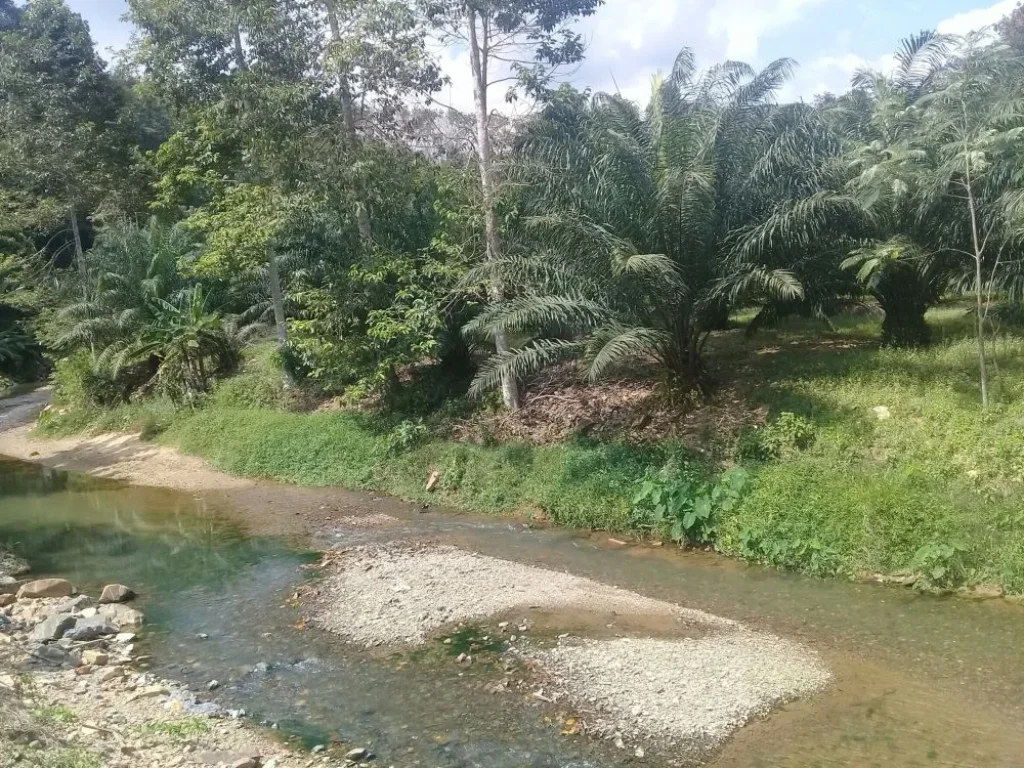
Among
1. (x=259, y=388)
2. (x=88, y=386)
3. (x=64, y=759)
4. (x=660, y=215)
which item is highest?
(x=660, y=215)

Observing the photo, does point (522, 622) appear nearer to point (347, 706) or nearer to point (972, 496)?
point (347, 706)

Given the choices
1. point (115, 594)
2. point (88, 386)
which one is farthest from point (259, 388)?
point (115, 594)

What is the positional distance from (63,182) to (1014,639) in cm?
3018

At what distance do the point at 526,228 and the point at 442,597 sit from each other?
20.6ft

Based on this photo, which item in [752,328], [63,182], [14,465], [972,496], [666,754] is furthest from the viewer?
[63,182]

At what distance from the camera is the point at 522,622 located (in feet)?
29.0

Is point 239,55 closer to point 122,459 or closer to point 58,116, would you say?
point 122,459

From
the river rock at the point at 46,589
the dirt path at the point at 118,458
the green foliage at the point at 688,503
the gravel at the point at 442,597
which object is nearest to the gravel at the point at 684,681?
the gravel at the point at 442,597

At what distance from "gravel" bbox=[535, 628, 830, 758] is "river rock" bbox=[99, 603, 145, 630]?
4929mm

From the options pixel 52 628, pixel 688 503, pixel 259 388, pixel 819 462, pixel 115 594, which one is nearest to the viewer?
pixel 52 628

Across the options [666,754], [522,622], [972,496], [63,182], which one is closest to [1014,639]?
[972,496]

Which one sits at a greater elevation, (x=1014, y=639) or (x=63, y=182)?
(x=63, y=182)

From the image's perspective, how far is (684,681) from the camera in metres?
7.21

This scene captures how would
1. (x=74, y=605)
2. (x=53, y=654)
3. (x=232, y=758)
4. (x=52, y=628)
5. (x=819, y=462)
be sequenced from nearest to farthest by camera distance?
(x=232, y=758), (x=53, y=654), (x=52, y=628), (x=74, y=605), (x=819, y=462)
